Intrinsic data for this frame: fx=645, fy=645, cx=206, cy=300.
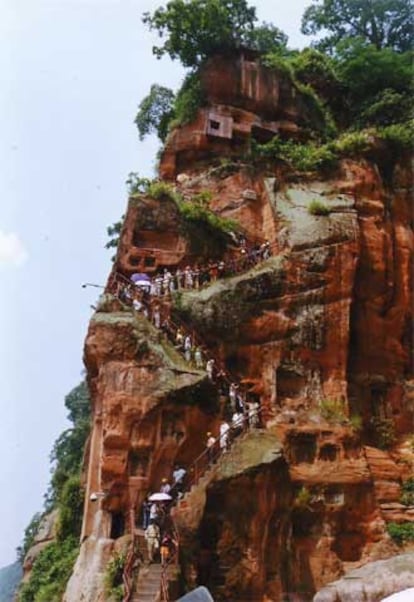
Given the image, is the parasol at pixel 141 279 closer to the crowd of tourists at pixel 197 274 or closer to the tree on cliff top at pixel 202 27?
the crowd of tourists at pixel 197 274

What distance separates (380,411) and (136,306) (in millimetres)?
8598

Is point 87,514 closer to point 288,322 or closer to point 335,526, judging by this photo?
point 335,526

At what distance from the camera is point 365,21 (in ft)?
106

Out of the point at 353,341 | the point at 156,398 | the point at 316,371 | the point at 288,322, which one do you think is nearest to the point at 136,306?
the point at 156,398

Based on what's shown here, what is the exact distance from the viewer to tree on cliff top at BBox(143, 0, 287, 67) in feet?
87.6

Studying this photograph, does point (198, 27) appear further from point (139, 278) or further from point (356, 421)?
point (356, 421)

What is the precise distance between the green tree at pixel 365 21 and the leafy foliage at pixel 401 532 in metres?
22.4

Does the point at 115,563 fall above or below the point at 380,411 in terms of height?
below

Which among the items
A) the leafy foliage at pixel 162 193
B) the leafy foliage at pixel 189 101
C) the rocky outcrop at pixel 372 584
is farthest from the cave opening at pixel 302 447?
the leafy foliage at pixel 189 101

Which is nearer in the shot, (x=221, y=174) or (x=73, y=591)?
(x=73, y=591)

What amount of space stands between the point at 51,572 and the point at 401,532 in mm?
11775

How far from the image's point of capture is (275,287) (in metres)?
19.6

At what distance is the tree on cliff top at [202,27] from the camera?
26.7 m

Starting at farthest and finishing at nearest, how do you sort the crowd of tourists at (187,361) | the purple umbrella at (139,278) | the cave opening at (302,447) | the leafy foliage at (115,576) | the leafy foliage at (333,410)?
the purple umbrella at (139,278) → the leafy foliage at (333,410) → the cave opening at (302,447) → the crowd of tourists at (187,361) → the leafy foliage at (115,576)
